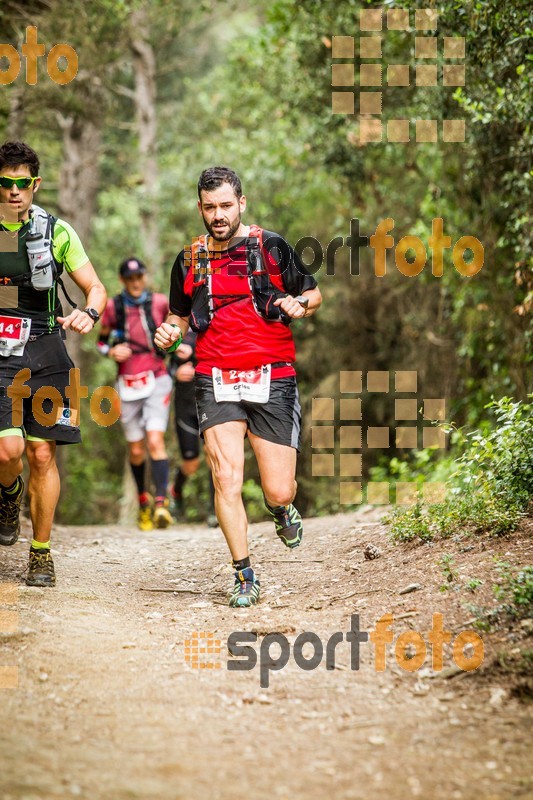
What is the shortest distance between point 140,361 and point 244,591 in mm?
4467

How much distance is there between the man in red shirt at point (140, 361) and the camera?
934 centimetres

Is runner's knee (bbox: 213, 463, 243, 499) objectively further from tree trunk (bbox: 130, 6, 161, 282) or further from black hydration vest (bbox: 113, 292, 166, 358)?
tree trunk (bbox: 130, 6, 161, 282)

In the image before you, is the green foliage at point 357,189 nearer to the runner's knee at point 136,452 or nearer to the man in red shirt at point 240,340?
the man in red shirt at point 240,340

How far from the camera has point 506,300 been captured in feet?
32.0

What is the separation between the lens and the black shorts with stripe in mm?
5574

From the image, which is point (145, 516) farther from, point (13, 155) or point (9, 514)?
point (13, 155)

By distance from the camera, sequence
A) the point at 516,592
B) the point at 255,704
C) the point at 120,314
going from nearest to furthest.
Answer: the point at 255,704, the point at 516,592, the point at 120,314

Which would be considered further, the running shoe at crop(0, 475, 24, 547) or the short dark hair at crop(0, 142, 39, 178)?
the running shoe at crop(0, 475, 24, 547)

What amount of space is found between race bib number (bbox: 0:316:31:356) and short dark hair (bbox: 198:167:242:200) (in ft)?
4.50

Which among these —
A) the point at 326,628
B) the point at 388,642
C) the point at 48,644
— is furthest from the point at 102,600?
the point at 388,642

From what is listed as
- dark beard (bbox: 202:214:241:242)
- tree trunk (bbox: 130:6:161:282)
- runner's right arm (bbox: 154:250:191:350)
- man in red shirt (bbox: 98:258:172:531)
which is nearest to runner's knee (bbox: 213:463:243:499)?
runner's right arm (bbox: 154:250:191:350)

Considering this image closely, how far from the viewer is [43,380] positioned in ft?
18.7

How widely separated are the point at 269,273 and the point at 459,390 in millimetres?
7086

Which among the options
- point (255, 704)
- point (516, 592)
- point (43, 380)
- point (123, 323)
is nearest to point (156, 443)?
point (123, 323)
